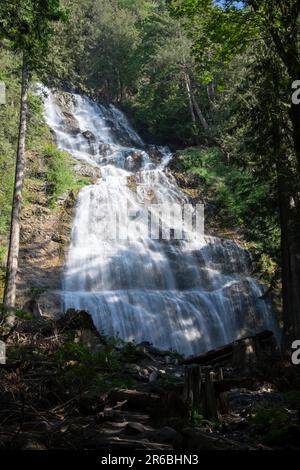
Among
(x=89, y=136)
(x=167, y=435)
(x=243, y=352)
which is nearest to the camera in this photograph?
(x=167, y=435)

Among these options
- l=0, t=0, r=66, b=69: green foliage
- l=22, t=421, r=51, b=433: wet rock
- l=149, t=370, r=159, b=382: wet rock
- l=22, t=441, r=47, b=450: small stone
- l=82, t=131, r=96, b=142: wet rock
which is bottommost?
l=22, t=441, r=47, b=450: small stone

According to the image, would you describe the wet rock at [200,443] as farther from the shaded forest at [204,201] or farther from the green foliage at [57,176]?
the green foliage at [57,176]

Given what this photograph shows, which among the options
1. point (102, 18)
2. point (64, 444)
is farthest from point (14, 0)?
point (102, 18)

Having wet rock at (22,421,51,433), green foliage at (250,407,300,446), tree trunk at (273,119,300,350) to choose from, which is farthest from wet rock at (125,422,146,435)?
tree trunk at (273,119,300,350)

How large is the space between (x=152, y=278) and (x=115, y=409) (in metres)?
15.9

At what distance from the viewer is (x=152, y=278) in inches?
872

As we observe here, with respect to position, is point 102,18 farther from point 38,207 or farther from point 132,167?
point 38,207

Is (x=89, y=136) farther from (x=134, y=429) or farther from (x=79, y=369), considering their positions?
Answer: (x=134, y=429)

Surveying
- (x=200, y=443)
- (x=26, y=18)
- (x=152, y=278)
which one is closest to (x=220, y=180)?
(x=152, y=278)

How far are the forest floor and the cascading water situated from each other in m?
9.18

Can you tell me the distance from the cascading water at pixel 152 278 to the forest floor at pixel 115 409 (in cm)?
918

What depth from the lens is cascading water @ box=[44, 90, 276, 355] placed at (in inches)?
745

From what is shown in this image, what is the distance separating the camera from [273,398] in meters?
7.69

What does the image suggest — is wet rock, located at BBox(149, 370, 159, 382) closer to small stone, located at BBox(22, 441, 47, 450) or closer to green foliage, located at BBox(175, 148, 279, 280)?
small stone, located at BBox(22, 441, 47, 450)
